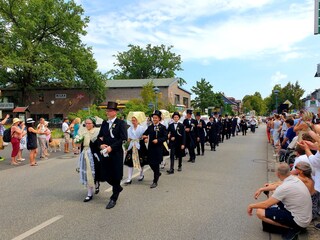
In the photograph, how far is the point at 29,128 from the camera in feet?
37.2

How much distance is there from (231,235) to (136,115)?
13.8 feet

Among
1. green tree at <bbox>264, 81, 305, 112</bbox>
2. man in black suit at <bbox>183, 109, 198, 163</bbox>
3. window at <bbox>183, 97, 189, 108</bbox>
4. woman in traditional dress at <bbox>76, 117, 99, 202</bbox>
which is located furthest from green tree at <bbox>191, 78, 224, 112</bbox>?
woman in traditional dress at <bbox>76, 117, 99, 202</bbox>

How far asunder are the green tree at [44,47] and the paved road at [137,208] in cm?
3232

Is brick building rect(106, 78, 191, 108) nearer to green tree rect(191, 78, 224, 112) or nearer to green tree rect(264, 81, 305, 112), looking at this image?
green tree rect(191, 78, 224, 112)

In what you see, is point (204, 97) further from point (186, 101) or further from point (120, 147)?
point (120, 147)

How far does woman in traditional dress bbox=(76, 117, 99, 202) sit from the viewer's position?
6.45m

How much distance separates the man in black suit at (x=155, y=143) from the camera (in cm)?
777

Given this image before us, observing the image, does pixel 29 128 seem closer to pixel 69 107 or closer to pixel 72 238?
pixel 72 238

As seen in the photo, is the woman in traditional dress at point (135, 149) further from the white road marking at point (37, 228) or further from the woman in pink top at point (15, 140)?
the woman in pink top at point (15, 140)

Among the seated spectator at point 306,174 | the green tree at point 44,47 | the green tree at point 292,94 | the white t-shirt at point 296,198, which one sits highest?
the green tree at point 44,47

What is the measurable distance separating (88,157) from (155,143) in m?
1.86

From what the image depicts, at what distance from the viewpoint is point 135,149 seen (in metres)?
8.00

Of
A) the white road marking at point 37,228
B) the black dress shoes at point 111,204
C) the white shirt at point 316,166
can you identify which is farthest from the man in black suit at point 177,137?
the white shirt at point 316,166

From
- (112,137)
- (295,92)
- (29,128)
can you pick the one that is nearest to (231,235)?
(112,137)
